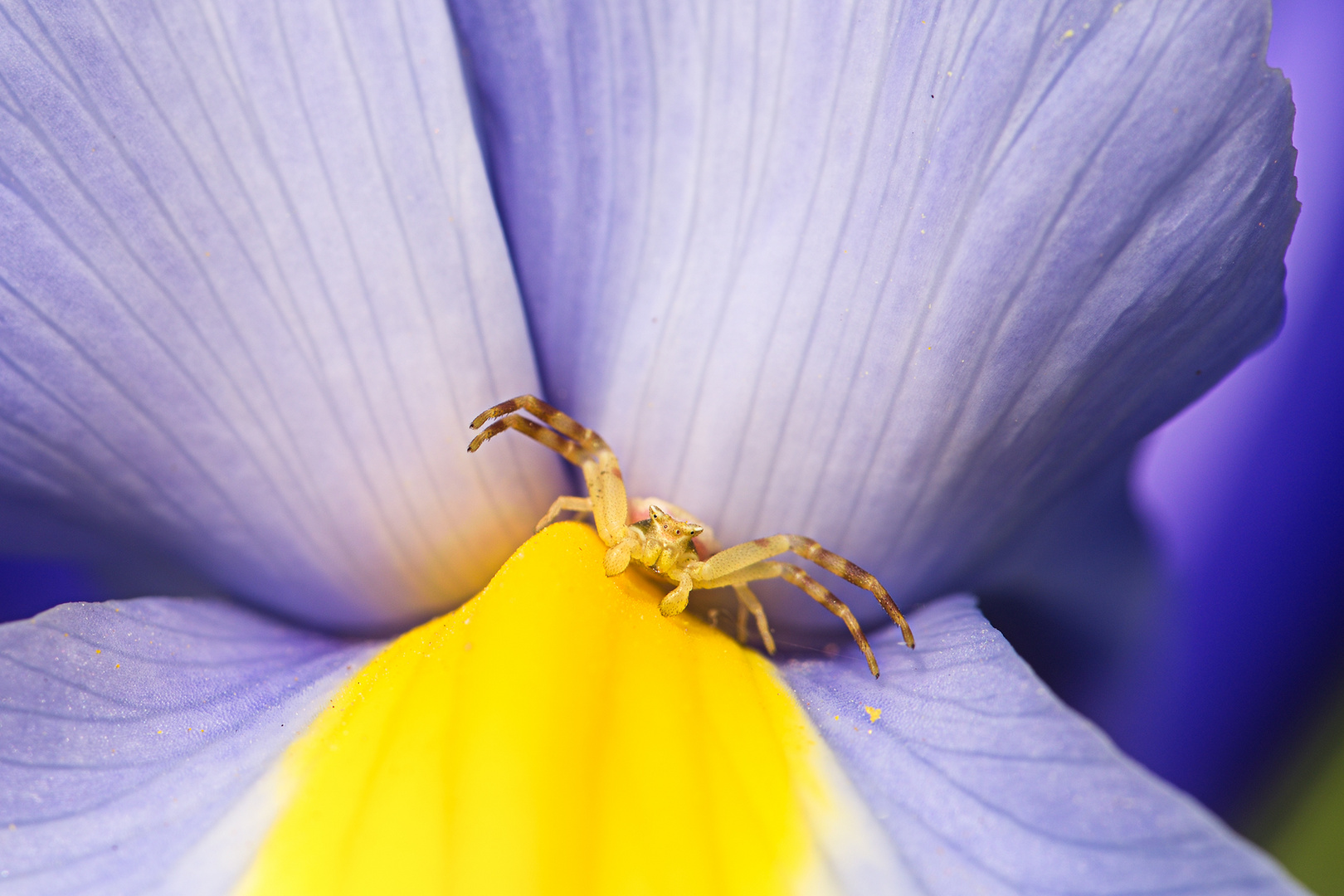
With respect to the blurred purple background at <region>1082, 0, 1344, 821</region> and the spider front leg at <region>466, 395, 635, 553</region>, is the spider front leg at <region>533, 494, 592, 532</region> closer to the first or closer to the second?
the spider front leg at <region>466, 395, 635, 553</region>

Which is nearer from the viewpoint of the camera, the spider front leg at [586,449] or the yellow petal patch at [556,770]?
the yellow petal patch at [556,770]

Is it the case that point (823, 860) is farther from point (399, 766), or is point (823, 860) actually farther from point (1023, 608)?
point (1023, 608)

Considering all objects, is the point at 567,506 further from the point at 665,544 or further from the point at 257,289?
the point at 257,289

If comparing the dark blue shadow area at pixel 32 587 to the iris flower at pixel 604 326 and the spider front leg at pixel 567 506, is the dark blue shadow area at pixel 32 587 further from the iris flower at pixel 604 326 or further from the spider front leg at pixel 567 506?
the spider front leg at pixel 567 506

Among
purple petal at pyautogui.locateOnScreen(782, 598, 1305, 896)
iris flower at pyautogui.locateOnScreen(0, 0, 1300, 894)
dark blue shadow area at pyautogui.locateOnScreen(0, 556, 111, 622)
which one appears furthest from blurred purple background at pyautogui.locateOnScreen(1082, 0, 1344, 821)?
dark blue shadow area at pyautogui.locateOnScreen(0, 556, 111, 622)

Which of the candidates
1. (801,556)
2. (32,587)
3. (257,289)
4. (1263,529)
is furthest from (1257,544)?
(32,587)

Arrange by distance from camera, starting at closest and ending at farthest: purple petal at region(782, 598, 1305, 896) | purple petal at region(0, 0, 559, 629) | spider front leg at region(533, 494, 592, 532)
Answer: purple petal at region(782, 598, 1305, 896) → purple petal at region(0, 0, 559, 629) → spider front leg at region(533, 494, 592, 532)

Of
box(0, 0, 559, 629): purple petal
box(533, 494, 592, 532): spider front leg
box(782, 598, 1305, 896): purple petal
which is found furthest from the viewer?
box(533, 494, 592, 532): spider front leg

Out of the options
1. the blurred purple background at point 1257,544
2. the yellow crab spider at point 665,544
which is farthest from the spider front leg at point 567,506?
the blurred purple background at point 1257,544
